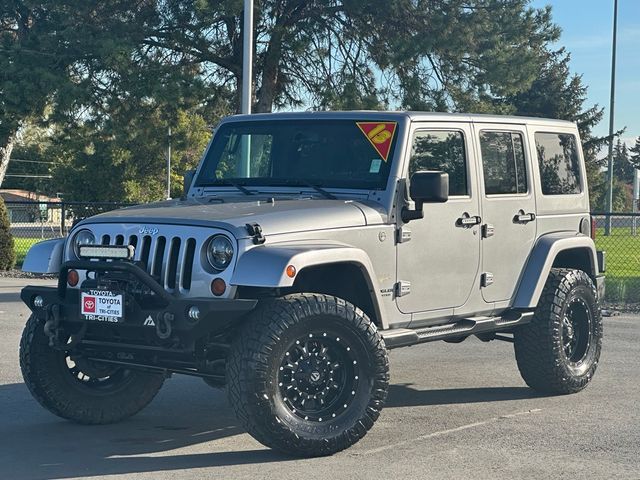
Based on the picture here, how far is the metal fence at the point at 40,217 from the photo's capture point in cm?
2325

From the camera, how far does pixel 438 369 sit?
9938 millimetres

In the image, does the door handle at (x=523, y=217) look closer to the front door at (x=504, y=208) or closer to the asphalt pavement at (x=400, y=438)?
the front door at (x=504, y=208)

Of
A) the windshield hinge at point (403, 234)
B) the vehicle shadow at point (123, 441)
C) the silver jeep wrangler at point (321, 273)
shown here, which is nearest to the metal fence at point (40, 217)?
the vehicle shadow at point (123, 441)

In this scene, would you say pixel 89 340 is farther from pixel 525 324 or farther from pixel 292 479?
pixel 525 324

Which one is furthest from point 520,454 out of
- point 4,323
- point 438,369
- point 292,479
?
point 4,323

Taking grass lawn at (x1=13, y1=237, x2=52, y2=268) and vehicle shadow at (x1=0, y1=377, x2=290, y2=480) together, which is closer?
vehicle shadow at (x1=0, y1=377, x2=290, y2=480)

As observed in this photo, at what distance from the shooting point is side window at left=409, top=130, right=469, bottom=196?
762cm

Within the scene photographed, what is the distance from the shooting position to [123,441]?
6984 mm

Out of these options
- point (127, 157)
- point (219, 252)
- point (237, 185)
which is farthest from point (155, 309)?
point (127, 157)

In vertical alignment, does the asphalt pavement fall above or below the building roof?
below

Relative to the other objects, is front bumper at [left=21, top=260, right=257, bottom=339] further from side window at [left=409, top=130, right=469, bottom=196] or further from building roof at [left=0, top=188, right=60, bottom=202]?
building roof at [left=0, top=188, right=60, bottom=202]

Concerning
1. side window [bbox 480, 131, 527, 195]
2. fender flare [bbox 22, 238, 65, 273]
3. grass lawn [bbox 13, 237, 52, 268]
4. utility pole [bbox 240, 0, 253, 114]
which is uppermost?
utility pole [bbox 240, 0, 253, 114]

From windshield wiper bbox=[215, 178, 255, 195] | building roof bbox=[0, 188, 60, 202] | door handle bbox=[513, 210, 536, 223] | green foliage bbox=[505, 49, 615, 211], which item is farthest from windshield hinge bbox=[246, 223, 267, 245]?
building roof bbox=[0, 188, 60, 202]

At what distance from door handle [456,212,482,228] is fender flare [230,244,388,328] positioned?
143 cm
